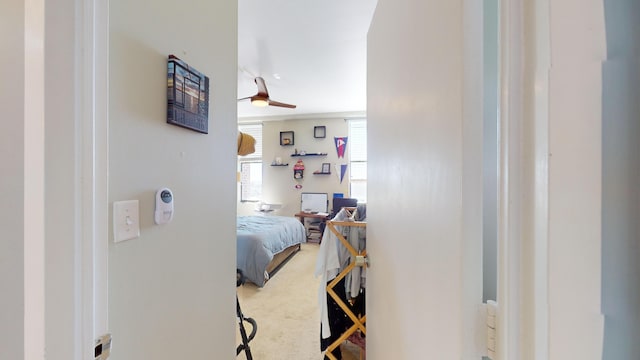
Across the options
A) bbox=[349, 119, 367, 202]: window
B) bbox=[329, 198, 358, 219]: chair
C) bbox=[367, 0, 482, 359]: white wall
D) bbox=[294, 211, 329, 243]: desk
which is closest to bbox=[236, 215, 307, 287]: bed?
bbox=[294, 211, 329, 243]: desk

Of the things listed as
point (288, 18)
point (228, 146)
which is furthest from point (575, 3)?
point (288, 18)

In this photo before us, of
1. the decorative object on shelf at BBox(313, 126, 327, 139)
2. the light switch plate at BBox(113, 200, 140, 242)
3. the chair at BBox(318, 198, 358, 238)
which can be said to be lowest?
the chair at BBox(318, 198, 358, 238)

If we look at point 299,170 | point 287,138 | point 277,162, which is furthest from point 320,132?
point 277,162

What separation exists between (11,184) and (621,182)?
3.44 ft

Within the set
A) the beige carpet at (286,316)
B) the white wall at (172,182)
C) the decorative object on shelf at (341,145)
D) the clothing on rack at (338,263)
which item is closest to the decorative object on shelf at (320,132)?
the decorative object on shelf at (341,145)

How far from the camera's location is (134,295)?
0.83 metres

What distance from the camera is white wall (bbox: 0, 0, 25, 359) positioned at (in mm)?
586

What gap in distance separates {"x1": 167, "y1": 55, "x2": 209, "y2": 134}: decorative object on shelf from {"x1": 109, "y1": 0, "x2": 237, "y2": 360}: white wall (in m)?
0.03

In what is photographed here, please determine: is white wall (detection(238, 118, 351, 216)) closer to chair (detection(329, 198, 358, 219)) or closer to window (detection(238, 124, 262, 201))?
window (detection(238, 124, 262, 201))

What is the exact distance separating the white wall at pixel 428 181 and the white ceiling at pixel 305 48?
1463mm

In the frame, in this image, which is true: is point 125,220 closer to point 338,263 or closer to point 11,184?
point 11,184

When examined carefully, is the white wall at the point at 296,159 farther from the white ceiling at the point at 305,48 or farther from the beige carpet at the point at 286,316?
the beige carpet at the point at 286,316

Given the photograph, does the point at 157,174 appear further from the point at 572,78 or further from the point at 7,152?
the point at 572,78

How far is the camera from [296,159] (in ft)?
19.6
